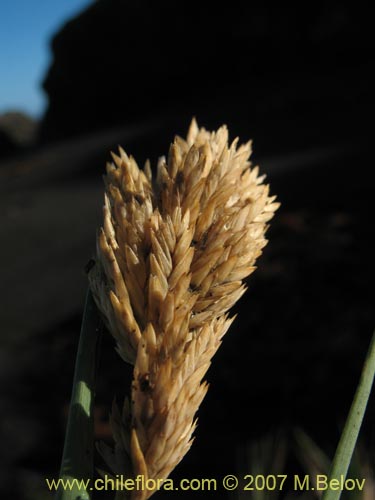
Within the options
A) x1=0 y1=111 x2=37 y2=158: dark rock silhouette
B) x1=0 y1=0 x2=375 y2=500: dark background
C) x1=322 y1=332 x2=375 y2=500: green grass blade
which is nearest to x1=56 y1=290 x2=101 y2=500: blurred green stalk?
x1=322 y1=332 x2=375 y2=500: green grass blade

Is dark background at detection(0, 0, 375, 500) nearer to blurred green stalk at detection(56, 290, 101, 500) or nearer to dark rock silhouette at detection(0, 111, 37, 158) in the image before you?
blurred green stalk at detection(56, 290, 101, 500)

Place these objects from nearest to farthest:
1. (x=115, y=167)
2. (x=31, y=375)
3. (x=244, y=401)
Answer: (x=115, y=167) → (x=244, y=401) → (x=31, y=375)

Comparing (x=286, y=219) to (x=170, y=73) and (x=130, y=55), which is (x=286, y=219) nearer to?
(x=170, y=73)

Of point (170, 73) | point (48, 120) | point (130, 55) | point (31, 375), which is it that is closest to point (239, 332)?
point (31, 375)

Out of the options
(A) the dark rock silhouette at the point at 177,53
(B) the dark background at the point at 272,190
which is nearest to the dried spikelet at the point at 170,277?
(B) the dark background at the point at 272,190

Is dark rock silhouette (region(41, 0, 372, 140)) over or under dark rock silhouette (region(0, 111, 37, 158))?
under

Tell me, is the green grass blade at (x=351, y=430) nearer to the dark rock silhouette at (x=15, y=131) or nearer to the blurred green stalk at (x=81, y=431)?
the blurred green stalk at (x=81, y=431)
